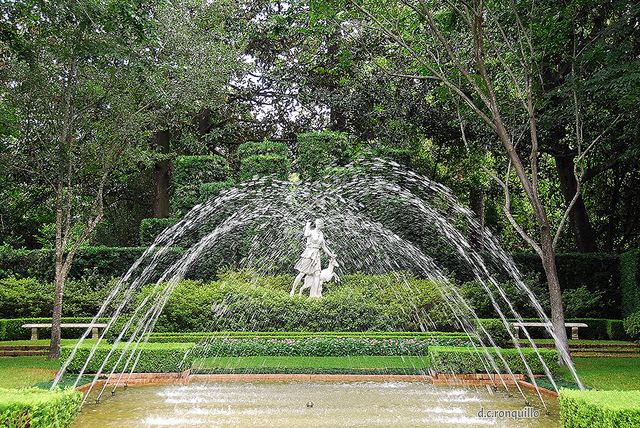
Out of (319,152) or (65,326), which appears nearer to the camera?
(65,326)

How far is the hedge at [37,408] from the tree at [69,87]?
6.92 meters

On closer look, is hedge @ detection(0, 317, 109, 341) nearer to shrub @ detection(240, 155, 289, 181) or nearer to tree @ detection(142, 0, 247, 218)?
tree @ detection(142, 0, 247, 218)

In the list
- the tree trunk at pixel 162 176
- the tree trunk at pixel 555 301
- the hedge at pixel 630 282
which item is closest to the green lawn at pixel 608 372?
the tree trunk at pixel 555 301

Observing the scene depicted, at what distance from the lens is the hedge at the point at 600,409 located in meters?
5.16

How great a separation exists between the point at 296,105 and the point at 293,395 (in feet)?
67.3

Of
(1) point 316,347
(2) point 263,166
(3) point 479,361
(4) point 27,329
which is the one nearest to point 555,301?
(3) point 479,361

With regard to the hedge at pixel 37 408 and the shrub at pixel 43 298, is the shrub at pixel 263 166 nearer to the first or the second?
the shrub at pixel 43 298

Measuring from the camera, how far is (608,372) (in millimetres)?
10586

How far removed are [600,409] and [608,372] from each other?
6.22 meters

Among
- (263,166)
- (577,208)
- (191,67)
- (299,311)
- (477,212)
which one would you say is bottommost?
(299,311)

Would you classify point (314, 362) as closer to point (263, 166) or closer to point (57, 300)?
point (57, 300)

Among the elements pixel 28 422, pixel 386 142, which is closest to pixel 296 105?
pixel 386 142

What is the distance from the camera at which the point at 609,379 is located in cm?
977

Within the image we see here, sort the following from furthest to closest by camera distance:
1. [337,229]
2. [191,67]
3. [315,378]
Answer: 1. [337,229]
2. [191,67]
3. [315,378]
